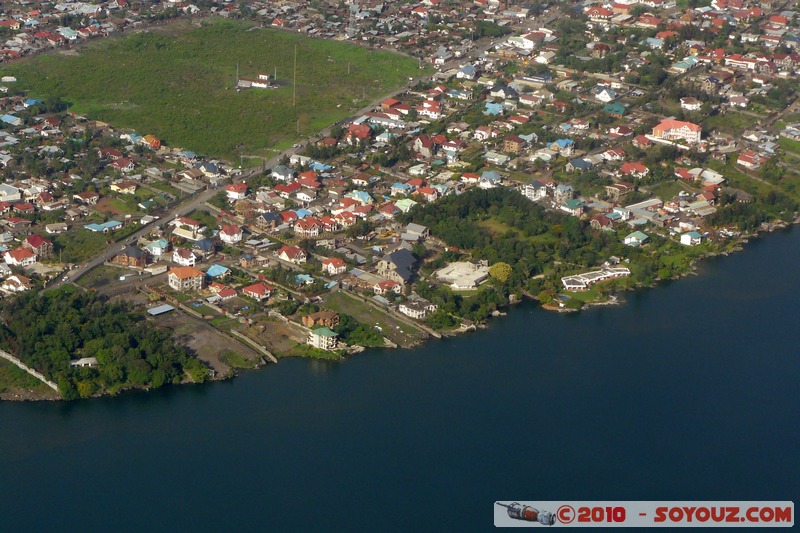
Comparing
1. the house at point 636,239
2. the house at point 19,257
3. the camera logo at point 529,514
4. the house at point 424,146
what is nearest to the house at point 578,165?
the house at point 424,146

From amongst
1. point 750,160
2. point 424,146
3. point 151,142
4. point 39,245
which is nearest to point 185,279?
point 39,245

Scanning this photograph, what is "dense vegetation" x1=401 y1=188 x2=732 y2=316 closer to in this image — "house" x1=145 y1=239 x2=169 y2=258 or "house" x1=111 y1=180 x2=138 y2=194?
"house" x1=145 y1=239 x2=169 y2=258

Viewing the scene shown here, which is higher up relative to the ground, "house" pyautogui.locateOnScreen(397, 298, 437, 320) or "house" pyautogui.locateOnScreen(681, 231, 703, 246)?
"house" pyautogui.locateOnScreen(397, 298, 437, 320)

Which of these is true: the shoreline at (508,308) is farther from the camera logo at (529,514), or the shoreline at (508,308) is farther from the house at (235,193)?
the house at (235,193)

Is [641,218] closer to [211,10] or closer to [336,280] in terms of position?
[336,280]

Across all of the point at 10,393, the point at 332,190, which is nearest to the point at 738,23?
the point at 332,190

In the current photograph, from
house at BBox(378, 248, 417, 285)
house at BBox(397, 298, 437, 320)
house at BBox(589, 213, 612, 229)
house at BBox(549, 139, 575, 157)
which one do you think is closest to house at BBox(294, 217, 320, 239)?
house at BBox(378, 248, 417, 285)

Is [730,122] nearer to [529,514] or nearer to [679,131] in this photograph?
[679,131]
